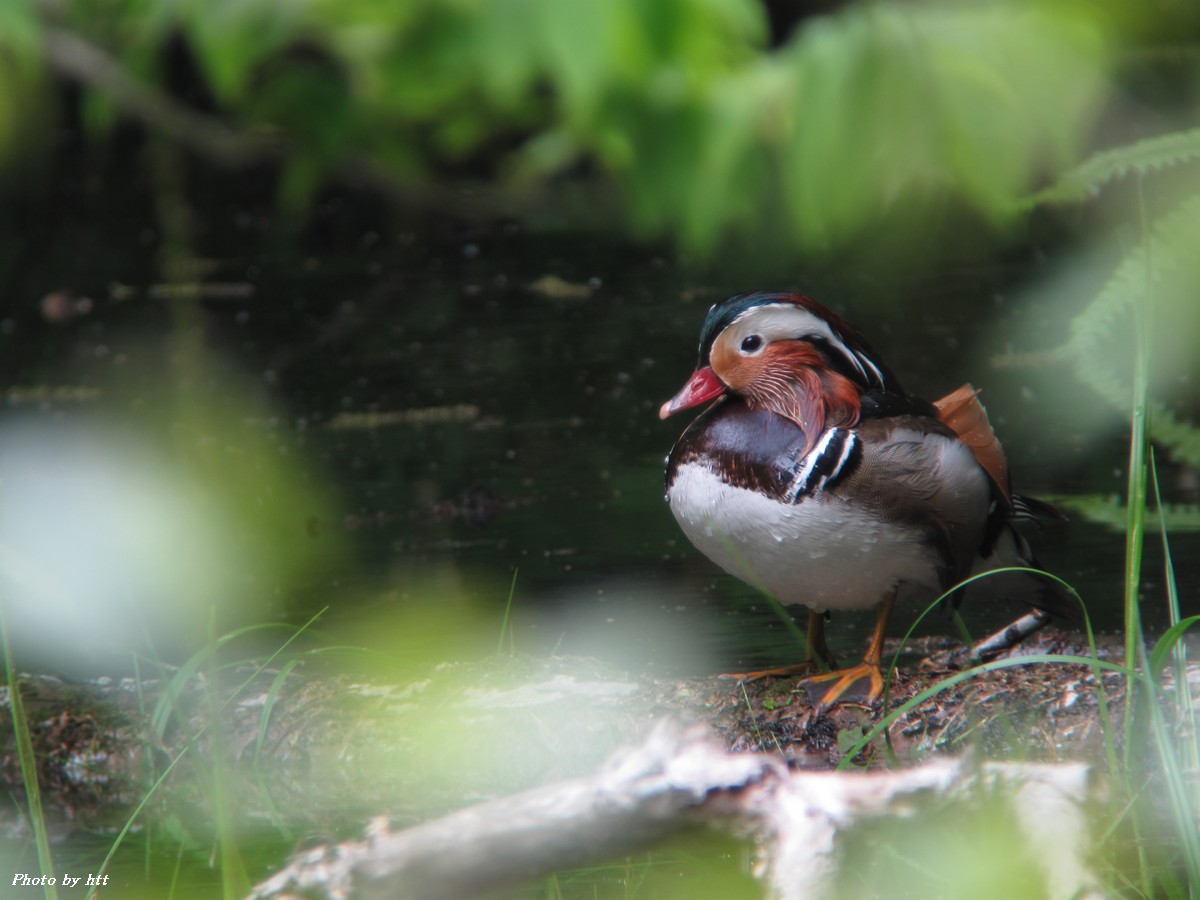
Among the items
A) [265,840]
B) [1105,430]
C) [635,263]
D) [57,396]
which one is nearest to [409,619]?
[265,840]

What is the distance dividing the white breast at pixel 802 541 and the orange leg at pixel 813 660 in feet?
0.29

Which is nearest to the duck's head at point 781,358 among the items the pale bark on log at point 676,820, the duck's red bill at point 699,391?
the duck's red bill at point 699,391

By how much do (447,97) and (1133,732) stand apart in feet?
4.36

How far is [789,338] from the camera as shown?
164 cm

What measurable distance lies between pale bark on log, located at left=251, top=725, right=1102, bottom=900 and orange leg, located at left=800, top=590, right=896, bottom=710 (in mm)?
644

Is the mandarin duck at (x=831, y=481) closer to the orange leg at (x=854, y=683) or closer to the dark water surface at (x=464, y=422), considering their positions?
the orange leg at (x=854, y=683)

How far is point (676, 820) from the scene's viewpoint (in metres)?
0.77

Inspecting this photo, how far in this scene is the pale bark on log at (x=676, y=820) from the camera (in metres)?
0.73

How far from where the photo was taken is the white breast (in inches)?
58.7

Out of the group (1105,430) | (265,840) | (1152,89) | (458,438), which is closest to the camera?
(265,840)

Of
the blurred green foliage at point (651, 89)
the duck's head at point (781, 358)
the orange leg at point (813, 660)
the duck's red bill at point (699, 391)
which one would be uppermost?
the blurred green foliage at point (651, 89)

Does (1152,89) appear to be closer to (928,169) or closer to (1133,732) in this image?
(928,169)

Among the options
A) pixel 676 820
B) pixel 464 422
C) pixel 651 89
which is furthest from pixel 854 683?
pixel 464 422

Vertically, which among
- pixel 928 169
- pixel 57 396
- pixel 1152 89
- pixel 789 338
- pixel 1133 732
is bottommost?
pixel 57 396
